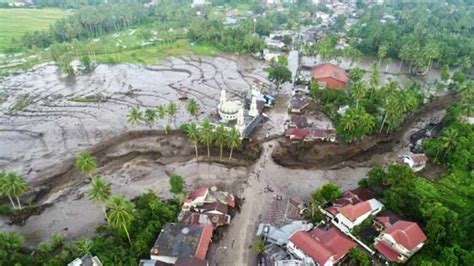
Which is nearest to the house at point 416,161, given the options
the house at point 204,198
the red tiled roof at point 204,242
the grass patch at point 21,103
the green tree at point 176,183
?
the house at point 204,198

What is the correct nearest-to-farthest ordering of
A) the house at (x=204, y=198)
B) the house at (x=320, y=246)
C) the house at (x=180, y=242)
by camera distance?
the house at (x=320, y=246), the house at (x=180, y=242), the house at (x=204, y=198)

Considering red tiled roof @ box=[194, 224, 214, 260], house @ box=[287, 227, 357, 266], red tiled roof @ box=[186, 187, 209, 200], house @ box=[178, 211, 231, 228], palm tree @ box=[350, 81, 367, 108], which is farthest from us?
palm tree @ box=[350, 81, 367, 108]

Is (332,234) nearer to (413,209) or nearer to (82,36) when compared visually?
(413,209)

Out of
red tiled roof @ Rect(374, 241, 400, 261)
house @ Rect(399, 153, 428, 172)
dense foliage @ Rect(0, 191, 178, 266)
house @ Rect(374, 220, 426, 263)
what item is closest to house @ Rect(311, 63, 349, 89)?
house @ Rect(399, 153, 428, 172)

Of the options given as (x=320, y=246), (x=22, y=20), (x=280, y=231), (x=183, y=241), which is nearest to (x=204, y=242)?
(x=183, y=241)

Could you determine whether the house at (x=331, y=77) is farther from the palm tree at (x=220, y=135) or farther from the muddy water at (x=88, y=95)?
the palm tree at (x=220, y=135)

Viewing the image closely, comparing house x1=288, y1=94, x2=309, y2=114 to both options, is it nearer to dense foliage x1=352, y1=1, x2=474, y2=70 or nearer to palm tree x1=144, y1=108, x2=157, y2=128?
palm tree x1=144, y1=108, x2=157, y2=128
